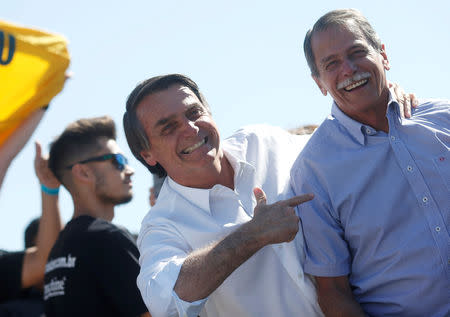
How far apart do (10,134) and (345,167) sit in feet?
6.23

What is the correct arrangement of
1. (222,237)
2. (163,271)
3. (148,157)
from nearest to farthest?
1. (163,271)
2. (222,237)
3. (148,157)

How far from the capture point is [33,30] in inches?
151

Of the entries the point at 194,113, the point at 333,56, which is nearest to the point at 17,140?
the point at 194,113

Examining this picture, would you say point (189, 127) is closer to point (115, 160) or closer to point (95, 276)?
point (95, 276)

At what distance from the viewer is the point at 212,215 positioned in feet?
12.5

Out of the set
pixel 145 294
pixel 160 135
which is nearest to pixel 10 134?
pixel 160 135

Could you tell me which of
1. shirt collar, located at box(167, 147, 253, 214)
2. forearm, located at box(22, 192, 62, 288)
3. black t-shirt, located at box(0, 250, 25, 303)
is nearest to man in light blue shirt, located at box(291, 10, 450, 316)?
shirt collar, located at box(167, 147, 253, 214)

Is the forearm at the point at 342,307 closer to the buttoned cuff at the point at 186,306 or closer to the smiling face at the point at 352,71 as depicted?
the buttoned cuff at the point at 186,306

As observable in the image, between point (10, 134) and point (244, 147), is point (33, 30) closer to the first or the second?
point (10, 134)

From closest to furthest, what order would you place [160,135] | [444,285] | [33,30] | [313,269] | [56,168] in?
[444,285]
[313,269]
[33,30]
[160,135]
[56,168]

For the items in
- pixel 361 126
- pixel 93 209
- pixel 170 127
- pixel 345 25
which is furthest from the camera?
pixel 93 209

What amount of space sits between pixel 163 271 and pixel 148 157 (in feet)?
3.70

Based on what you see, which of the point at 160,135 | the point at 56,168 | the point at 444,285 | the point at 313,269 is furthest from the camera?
the point at 56,168

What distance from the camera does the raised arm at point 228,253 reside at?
3254mm
